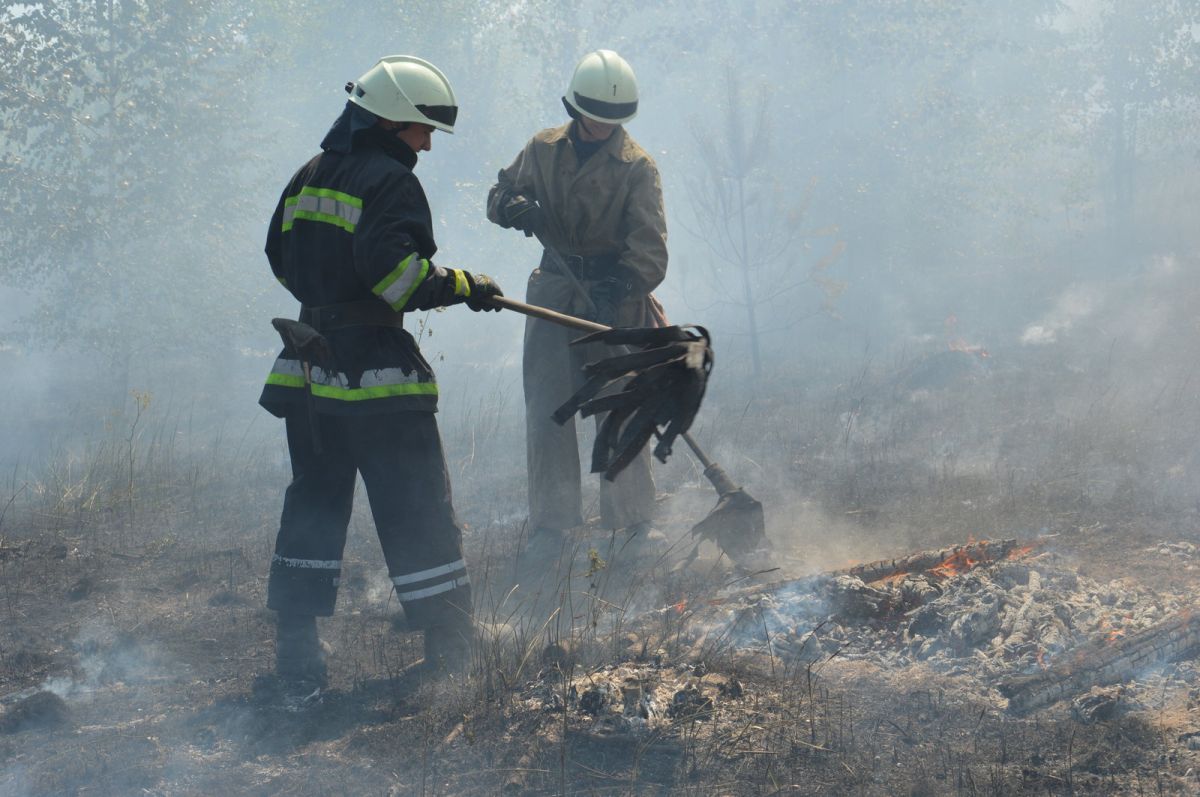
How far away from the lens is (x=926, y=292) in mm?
19078

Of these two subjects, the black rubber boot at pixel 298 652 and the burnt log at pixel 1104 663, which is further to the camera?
the black rubber boot at pixel 298 652

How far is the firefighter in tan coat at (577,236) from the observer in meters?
5.00

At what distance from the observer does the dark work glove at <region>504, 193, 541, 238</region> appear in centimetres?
500

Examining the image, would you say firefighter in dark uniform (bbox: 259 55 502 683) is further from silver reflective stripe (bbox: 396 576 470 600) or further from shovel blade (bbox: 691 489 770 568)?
shovel blade (bbox: 691 489 770 568)

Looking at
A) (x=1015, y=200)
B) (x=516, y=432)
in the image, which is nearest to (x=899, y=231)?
(x=1015, y=200)

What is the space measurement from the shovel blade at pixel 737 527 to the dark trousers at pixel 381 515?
1.73 meters

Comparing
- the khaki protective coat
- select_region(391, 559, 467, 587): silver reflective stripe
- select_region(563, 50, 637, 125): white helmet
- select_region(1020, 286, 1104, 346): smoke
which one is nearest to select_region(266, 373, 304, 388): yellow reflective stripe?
select_region(391, 559, 467, 587): silver reflective stripe

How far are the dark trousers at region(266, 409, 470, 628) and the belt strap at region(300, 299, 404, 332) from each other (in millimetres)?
350

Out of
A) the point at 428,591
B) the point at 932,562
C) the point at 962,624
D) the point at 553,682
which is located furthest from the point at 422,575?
the point at 932,562

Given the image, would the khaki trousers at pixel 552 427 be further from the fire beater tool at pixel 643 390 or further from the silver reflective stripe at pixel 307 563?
the fire beater tool at pixel 643 390

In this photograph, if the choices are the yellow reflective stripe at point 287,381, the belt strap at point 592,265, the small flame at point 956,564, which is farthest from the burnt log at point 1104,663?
the belt strap at point 592,265

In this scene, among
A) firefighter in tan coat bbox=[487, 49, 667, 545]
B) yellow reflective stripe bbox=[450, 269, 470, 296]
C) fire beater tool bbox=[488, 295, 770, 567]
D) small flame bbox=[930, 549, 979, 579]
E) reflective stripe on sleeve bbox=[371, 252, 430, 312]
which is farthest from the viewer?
firefighter in tan coat bbox=[487, 49, 667, 545]

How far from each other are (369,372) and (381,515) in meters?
0.56

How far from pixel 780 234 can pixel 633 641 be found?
1496 cm
